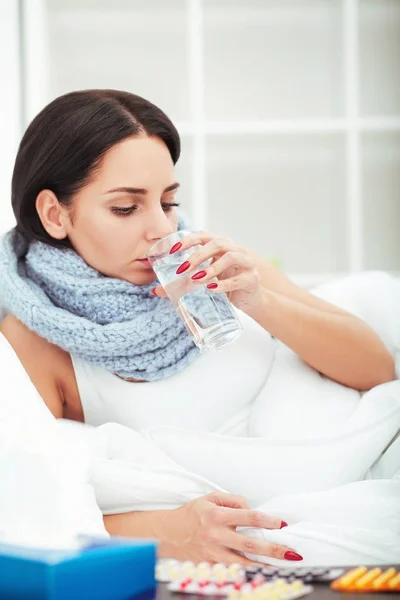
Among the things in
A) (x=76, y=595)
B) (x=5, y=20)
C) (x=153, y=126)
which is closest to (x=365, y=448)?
(x=153, y=126)

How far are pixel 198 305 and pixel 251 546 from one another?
0.41 meters

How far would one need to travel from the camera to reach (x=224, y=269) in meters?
1.42

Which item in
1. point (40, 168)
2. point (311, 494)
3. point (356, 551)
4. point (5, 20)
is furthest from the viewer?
point (5, 20)

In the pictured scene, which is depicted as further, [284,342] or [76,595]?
[284,342]

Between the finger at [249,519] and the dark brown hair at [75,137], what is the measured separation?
0.70 metres

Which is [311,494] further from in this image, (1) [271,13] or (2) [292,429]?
(1) [271,13]

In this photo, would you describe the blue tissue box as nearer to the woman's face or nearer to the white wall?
the woman's face

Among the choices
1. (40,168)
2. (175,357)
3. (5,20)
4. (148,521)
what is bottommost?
(148,521)

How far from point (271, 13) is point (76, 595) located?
2683mm

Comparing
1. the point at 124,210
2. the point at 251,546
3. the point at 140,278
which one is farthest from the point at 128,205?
the point at 251,546

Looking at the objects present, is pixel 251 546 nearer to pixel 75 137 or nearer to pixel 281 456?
pixel 281 456

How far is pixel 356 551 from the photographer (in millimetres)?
1194

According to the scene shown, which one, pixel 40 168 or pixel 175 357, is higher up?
pixel 40 168

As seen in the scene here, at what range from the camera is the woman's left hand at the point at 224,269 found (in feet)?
4.51
